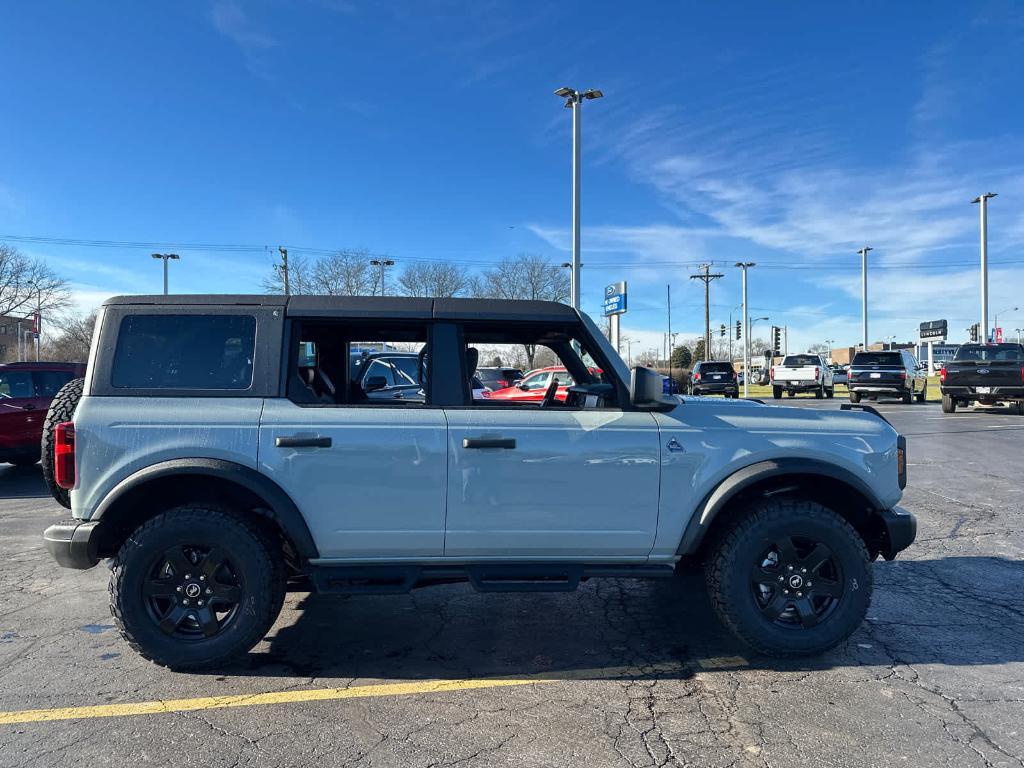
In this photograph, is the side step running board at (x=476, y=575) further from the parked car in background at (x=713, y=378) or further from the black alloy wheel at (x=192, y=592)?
the parked car in background at (x=713, y=378)

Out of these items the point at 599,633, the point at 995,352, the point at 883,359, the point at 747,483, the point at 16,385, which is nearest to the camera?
the point at 747,483

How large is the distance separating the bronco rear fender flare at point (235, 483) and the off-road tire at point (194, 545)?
0.62ft

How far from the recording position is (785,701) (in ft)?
10.6

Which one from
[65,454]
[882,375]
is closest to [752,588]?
[65,454]

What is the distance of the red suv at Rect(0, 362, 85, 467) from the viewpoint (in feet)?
31.1

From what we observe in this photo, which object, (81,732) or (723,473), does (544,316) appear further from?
(81,732)

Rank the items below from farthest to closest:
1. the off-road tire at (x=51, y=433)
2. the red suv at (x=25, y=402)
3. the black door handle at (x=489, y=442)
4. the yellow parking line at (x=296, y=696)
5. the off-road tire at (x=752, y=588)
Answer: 1. the red suv at (x=25, y=402)
2. the off-road tire at (x=51, y=433)
3. the off-road tire at (x=752, y=588)
4. the black door handle at (x=489, y=442)
5. the yellow parking line at (x=296, y=696)

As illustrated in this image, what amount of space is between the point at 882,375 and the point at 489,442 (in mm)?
24488

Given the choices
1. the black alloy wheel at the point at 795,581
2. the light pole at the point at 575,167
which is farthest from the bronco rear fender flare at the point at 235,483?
the light pole at the point at 575,167

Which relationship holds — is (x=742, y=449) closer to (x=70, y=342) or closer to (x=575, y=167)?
(x=575, y=167)

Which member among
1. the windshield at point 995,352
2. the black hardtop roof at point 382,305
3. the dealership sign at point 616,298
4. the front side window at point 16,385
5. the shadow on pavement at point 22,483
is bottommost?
the shadow on pavement at point 22,483

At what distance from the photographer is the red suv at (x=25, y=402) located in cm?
948

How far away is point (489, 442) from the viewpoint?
3494 mm

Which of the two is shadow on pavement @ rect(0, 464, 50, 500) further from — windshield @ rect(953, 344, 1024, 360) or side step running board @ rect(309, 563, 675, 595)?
windshield @ rect(953, 344, 1024, 360)
